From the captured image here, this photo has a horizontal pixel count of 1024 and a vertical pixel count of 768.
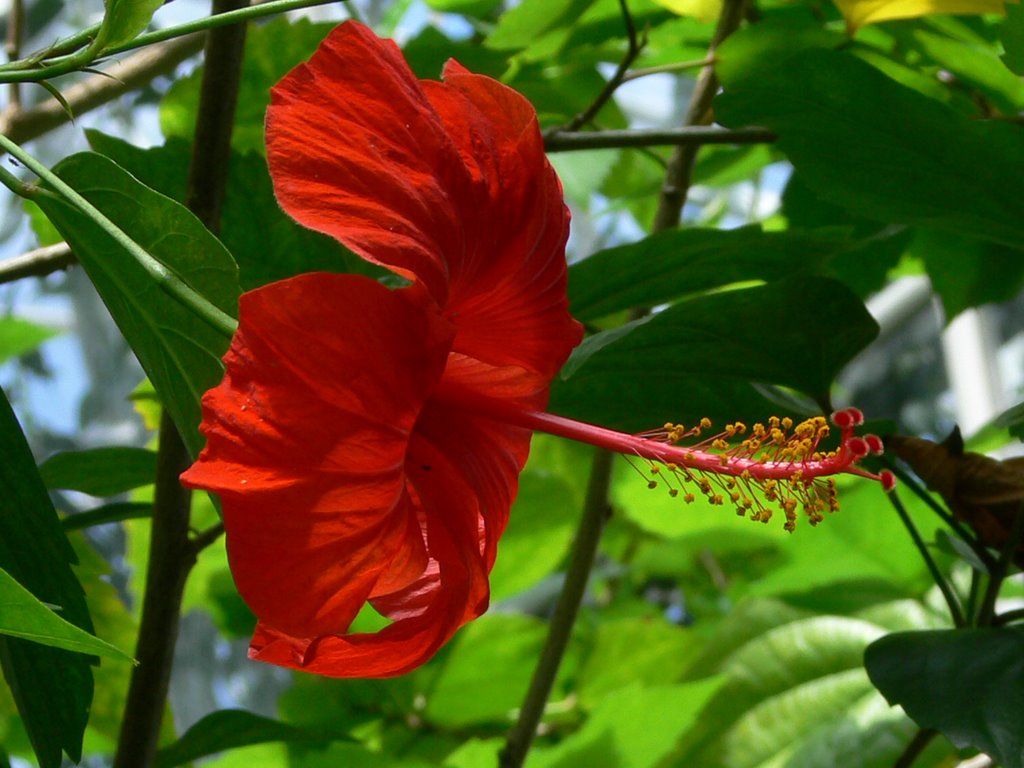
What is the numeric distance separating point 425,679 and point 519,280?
23.7 inches

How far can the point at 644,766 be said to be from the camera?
2.49 ft

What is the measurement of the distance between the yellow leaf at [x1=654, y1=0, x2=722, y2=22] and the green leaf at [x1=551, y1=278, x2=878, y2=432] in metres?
0.24

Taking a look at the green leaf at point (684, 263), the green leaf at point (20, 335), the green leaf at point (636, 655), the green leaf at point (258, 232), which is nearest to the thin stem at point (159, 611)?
the green leaf at point (258, 232)

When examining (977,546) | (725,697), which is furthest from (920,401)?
(977,546)

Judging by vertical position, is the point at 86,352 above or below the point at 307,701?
above

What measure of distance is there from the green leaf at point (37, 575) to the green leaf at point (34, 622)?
106 mm

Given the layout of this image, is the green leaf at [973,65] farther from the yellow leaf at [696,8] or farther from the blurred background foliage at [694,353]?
the yellow leaf at [696,8]

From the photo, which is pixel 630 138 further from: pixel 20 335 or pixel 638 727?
pixel 20 335

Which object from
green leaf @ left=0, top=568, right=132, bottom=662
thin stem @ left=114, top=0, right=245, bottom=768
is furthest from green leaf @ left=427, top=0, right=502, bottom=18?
green leaf @ left=0, top=568, right=132, bottom=662

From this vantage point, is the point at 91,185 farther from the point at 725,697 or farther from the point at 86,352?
the point at 86,352

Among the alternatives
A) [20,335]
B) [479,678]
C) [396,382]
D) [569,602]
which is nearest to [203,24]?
[396,382]

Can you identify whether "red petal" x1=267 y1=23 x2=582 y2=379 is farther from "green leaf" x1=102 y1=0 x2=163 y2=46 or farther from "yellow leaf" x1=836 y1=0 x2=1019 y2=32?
"yellow leaf" x1=836 y1=0 x2=1019 y2=32

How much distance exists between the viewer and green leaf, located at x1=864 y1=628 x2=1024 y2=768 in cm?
45

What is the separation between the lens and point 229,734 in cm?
59
